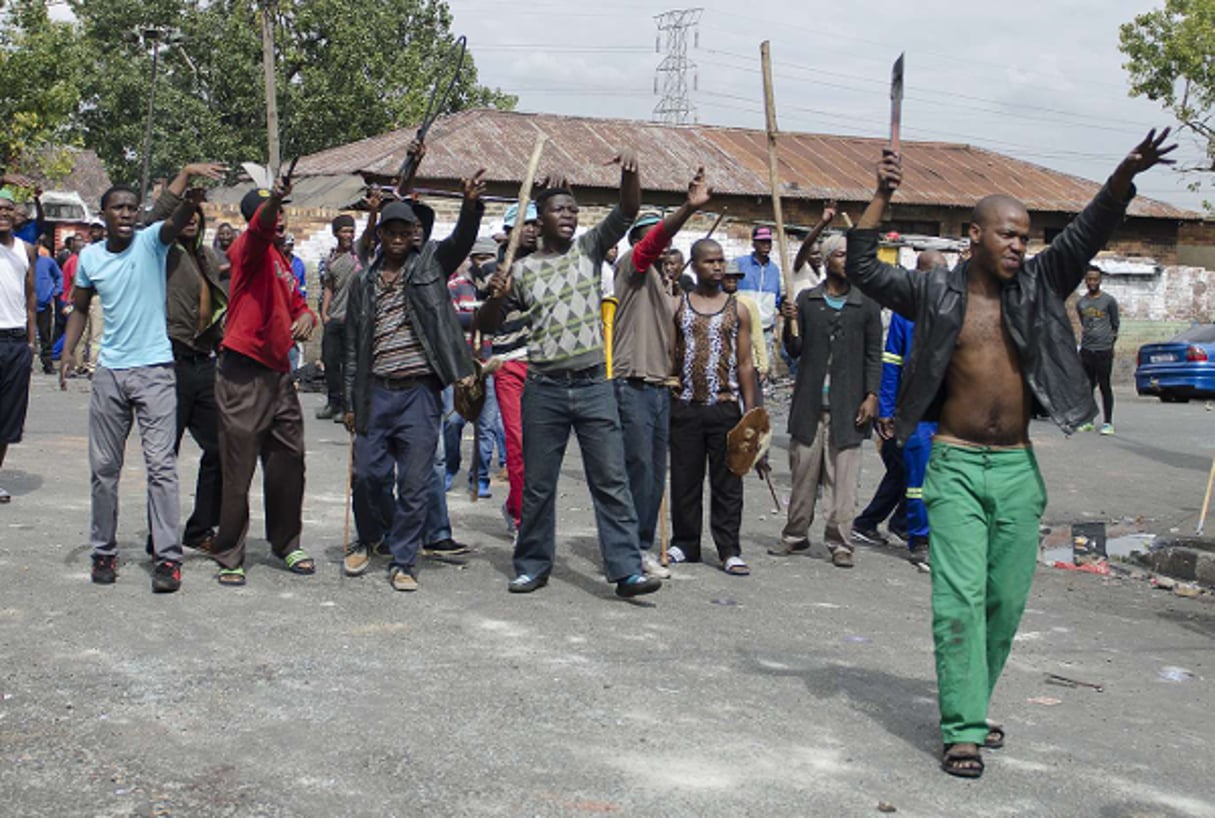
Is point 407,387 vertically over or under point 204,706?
over

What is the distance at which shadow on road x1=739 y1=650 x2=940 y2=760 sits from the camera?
5.70 metres

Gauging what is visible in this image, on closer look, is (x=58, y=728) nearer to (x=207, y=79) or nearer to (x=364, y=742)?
(x=364, y=742)

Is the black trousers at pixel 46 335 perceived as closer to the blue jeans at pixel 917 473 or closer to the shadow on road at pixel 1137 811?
the blue jeans at pixel 917 473

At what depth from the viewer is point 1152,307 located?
112ft

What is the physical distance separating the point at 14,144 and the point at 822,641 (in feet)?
81.8

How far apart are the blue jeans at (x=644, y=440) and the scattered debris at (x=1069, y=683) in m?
2.65

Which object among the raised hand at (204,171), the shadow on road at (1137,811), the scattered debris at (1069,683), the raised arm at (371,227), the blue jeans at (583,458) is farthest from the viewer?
the raised arm at (371,227)

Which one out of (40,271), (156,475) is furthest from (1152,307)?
(156,475)

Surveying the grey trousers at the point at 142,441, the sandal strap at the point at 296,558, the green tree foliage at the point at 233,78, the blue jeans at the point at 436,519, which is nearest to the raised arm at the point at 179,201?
the grey trousers at the point at 142,441

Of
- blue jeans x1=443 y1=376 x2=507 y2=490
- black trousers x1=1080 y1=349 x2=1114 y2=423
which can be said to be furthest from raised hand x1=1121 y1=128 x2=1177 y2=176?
black trousers x1=1080 y1=349 x2=1114 y2=423

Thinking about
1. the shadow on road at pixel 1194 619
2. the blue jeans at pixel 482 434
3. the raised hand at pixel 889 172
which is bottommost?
the shadow on road at pixel 1194 619

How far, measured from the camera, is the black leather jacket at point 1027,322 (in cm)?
558

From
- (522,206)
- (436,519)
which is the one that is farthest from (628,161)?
(436,519)

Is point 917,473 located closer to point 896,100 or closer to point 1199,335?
point 896,100
